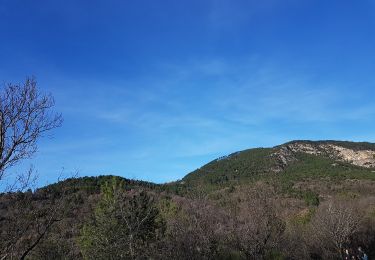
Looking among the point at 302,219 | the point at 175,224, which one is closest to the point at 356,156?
the point at 302,219

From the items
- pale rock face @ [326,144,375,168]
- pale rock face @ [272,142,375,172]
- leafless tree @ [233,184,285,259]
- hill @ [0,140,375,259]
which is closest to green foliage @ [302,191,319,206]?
hill @ [0,140,375,259]

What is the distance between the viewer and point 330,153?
463 ft

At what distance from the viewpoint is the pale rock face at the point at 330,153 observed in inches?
5177

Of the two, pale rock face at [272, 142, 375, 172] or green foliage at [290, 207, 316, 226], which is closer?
green foliage at [290, 207, 316, 226]

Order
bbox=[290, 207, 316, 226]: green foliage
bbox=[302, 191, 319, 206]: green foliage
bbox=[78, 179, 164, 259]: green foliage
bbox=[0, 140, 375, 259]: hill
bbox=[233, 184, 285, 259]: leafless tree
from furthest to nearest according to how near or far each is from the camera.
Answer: bbox=[302, 191, 319, 206]: green foliage < bbox=[290, 207, 316, 226]: green foliage < bbox=[233, 184, 285, 259]: leafless tree < bbox=[78, 179, 164, 259]: green foliage < bbox=[0, 140, 375, 259]: hill

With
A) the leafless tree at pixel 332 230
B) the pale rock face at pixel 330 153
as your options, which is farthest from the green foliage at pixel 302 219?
the pale rock face at pixel 330 153

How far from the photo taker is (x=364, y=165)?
133750 mm

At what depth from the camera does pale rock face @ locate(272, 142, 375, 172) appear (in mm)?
131500

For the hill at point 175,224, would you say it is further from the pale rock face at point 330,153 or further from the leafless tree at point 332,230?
the pale rock face at point 330,153

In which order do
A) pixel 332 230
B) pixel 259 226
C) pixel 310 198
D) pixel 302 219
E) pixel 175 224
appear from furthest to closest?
pixel 310 198 → pixel 302 219 → pixel 332 230 → pixel 259 226 → pixel 175 224

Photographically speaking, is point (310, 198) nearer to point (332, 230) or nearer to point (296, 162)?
point (296, 162)

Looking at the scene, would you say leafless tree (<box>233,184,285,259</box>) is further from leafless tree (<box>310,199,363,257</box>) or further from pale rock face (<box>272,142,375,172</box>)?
pale rock face (<box>272,142,375,172</box>)

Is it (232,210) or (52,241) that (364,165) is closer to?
(232,210)

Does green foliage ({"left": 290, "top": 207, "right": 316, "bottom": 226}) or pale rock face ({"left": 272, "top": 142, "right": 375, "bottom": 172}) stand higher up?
pale rock face ({"left": 272, "top": 142, "right": 375, "bottom": 172})
